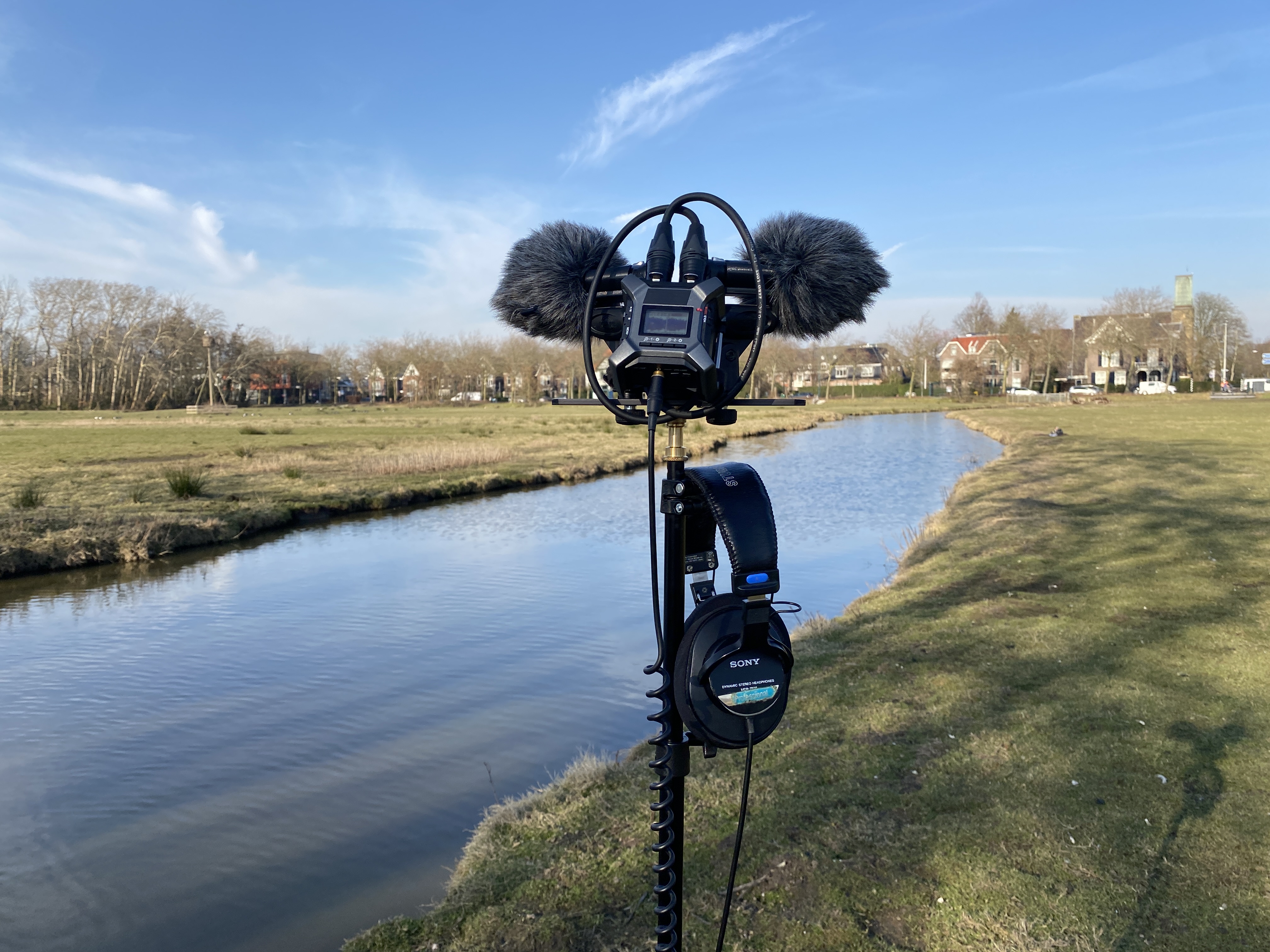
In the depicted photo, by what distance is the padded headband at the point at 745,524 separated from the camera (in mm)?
1891

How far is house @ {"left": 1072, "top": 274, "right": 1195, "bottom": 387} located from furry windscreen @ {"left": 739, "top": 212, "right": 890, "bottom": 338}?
262ft

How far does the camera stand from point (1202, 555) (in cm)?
927

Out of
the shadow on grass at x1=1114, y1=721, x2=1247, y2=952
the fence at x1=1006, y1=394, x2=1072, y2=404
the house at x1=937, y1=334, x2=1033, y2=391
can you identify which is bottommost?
the shadow on grass at x1=1114, y1=721, x2=1247, y2=952

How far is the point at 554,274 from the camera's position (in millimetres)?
2451

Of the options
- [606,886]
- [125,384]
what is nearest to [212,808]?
[606,886]

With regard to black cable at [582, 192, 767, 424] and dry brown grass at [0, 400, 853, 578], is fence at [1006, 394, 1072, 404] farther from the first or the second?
black cable at [582, 192, 767, 424]

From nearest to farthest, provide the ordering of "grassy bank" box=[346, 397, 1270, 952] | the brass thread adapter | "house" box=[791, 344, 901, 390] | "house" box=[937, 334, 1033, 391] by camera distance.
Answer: the brass thread adapter < "grassy bank" box=[346, 397, 1270, 952] < "house" box=[937, 334, 1033, 391] < "house" box=[791, 344, 901, 390]

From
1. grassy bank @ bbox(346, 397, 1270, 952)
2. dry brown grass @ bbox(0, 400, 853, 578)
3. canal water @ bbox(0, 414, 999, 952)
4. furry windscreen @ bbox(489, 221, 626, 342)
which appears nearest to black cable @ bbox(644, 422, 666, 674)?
furry windscreen @ bbox(489, 221, 626, 342)

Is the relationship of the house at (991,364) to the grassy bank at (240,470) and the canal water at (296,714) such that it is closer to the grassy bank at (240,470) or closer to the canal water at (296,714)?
the grassy bank at (240,470)

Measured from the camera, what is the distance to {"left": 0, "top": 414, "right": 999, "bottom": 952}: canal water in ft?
14.7

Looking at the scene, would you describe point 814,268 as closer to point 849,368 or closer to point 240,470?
point 240,470

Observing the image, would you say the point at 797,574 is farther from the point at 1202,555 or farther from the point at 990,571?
the point at 1202,555

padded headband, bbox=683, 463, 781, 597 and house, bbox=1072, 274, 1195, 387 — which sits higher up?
house, bbox=1072, 274, 1195, 387

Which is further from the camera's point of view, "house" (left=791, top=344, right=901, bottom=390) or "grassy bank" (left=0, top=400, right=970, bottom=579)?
"house" (left=791, top=344, right=901, bottom=390)
